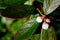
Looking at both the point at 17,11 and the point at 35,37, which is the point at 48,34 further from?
the point at 17,11

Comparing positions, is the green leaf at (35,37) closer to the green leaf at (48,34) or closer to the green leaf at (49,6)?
the green leaf at (48,34)

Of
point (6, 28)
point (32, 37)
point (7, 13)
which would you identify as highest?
point (7, 13)

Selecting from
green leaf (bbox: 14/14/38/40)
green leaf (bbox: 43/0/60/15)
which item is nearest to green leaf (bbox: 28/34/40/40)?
green leaf (bbox: 14/14/38/40)

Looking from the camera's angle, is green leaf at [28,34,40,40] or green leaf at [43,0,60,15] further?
green leaf at [28,34,40,40]

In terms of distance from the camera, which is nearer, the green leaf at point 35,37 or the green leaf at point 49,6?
the green leaf at point 49,6

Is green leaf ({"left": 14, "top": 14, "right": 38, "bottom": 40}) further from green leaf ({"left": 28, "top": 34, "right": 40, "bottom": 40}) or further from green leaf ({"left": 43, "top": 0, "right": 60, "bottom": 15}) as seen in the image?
green leaf ({"left": 43, "top": 0, "right": 60, "bottom": 15})

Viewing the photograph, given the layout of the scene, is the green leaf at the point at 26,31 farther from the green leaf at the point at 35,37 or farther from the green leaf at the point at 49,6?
the green leaf at the point at 49,6

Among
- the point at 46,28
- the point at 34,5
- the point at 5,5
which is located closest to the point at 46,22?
the point at 46,28

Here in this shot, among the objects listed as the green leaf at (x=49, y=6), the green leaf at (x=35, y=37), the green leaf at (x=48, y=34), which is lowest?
the green leaf at (x=35, y=37)

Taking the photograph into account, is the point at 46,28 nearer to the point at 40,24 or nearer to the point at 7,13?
the point at 40,24

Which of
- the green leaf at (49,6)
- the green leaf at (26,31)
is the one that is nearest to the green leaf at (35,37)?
the green leaf at (26,31)

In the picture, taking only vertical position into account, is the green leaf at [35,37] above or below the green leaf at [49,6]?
below
